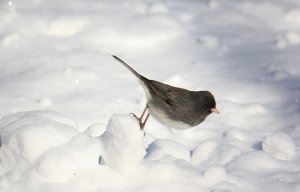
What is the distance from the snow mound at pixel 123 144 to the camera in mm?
2590

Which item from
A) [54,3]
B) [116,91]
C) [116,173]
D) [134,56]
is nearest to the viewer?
[116,173]

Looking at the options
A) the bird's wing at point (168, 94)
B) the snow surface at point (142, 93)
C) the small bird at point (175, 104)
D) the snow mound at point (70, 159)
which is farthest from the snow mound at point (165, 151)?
the snow mound at point (70, 159)

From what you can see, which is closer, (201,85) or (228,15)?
(201,85)

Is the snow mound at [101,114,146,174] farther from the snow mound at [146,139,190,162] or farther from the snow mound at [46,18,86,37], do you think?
the snow mound at [46,18,86,37]

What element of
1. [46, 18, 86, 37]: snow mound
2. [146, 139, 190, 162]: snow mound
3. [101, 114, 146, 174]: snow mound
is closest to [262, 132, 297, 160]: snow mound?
[146, 139, 190, 162]: snow mound

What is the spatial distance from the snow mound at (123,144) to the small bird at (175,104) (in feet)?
1.56

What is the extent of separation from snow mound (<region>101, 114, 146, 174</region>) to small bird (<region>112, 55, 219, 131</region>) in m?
0.47

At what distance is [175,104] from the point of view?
10.2 feet

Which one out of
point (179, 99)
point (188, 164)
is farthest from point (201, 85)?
point (188, 164)

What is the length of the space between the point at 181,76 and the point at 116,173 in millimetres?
1939

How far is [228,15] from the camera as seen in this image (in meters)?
5.77

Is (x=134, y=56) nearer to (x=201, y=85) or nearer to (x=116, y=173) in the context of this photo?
(x=201, y=85)

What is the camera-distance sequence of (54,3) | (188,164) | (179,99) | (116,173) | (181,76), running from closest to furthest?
(116,173), (188,164), (179,99), (181,76), (54,3)

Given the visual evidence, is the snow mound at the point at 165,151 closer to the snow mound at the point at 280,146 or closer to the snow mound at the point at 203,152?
the snow mound at the point at 203,152
